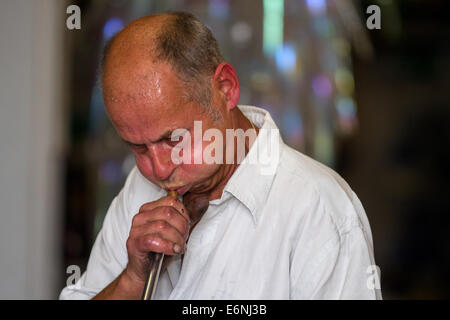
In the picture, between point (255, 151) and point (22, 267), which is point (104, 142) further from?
point (255, 151)

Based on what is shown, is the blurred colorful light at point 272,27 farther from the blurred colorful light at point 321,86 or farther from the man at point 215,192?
the man at point 215,192

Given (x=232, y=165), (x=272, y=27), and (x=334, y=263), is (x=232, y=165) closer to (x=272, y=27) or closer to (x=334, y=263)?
(x=334, y=263)

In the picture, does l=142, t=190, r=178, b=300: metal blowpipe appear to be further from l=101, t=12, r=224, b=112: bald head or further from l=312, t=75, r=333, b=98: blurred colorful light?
l=312, t=75, r=333, b=98: blurred colorful light

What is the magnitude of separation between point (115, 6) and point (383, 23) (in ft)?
2.74

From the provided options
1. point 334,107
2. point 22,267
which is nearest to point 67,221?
point 22,267

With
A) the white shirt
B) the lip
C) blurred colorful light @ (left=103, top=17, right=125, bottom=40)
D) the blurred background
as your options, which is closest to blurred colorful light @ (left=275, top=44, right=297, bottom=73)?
the blurred background

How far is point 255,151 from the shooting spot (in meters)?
0.77

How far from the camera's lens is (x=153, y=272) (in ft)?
2.34

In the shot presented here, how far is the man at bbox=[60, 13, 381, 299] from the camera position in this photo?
67cm

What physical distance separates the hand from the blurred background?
105 cm

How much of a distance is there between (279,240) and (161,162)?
0.17 metres

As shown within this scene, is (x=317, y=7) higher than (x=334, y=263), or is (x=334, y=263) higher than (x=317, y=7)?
(x=317, y=7)

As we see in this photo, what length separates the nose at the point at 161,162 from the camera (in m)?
0.69

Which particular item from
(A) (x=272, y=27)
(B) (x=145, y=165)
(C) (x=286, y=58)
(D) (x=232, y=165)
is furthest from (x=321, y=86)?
(B) (x=145, y=165)
